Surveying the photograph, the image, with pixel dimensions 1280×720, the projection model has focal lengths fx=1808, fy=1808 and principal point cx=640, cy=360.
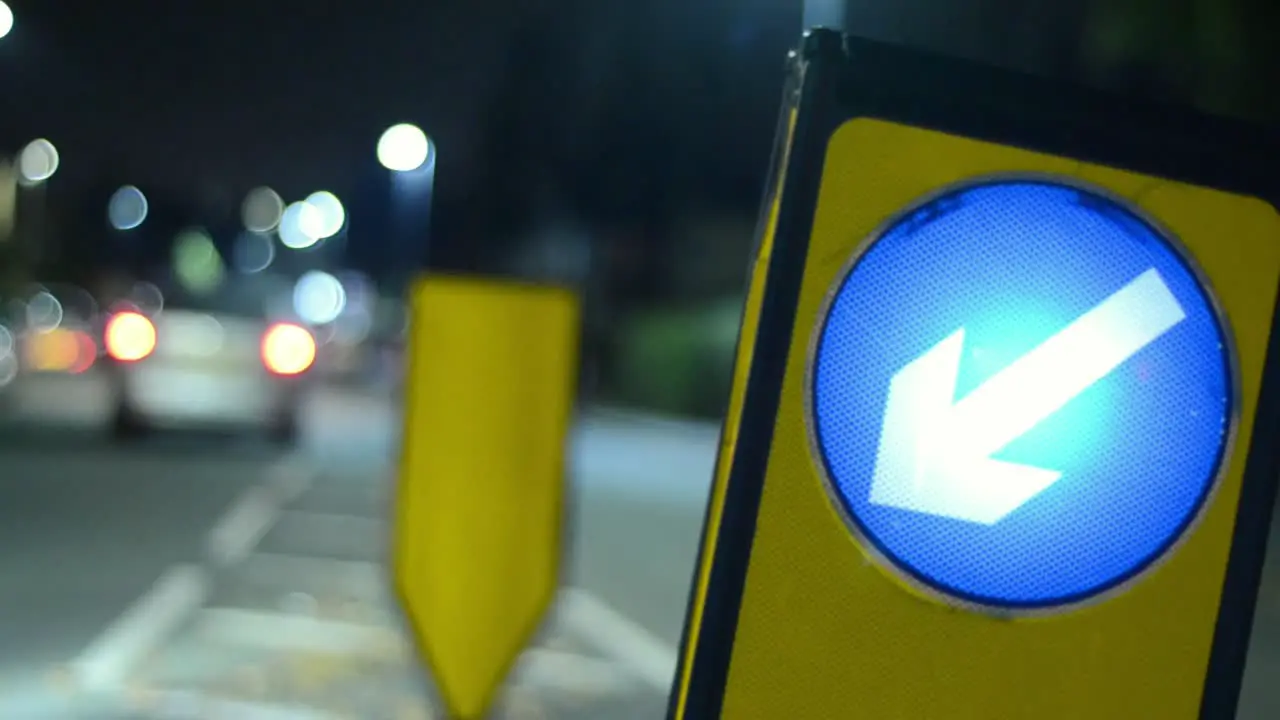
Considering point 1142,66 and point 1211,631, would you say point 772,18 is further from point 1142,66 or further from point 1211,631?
point 1211,631

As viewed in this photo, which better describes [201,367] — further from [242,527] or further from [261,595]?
[261,595]

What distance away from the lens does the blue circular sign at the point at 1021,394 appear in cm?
206

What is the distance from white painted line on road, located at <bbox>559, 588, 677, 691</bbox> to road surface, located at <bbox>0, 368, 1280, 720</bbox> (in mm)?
17

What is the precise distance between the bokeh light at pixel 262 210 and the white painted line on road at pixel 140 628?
7080cm

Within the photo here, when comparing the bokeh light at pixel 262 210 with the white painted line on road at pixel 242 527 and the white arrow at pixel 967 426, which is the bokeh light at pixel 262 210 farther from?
the white arrow at pixel 967 426

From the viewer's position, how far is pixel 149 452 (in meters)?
18.9

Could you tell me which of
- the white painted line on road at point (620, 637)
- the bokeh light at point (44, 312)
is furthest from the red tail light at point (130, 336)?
the bokeh light at point (44, 312)

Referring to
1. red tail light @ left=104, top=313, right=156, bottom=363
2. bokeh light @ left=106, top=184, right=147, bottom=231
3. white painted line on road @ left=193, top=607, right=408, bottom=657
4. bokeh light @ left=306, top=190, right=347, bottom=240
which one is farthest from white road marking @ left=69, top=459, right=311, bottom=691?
bokeh light @ left=106, top=184, right=147, bottom=231

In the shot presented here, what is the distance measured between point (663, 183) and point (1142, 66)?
23.8m

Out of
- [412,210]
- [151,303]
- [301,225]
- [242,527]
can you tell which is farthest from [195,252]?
[242,527]

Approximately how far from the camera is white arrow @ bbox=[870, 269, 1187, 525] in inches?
81.1

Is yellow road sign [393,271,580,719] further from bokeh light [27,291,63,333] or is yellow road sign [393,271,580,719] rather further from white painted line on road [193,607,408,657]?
bokeh light [27,291,63,333]

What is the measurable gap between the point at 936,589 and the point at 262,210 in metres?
84.3

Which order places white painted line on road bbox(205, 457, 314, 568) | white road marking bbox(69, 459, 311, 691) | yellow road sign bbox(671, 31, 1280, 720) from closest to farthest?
1. yellow road sign bbox(671, 31, 1280, 720)
2. white road marking bbox(69, 459, 311, 691)
3. white painted line on road bbox(205, 457, 314, 568)
